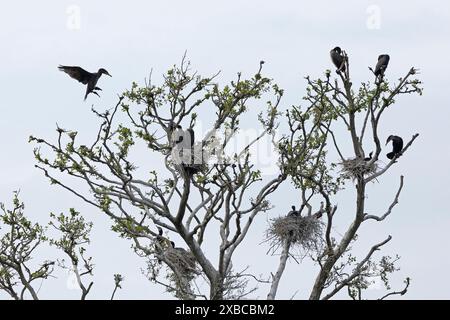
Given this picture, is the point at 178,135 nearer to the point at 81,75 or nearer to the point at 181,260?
the point at 81,75

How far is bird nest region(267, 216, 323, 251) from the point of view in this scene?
23.5 metres

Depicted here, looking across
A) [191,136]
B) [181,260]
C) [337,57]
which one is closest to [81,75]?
[191,136]

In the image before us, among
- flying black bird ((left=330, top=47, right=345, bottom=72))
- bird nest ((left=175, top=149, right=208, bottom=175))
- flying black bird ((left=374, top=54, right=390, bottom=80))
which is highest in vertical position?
flying black bird ((left=330, top=47, right=345, bottom=72))

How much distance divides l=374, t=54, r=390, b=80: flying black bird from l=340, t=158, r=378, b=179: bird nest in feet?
7.78

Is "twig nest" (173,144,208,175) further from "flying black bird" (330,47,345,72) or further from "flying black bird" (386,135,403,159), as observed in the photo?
"flying black bird" (386,135,403,159)

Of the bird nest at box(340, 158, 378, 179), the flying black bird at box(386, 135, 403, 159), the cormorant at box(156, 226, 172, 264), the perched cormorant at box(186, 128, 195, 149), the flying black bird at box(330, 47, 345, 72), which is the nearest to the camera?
the perched cormorant at box(186, 128, 195, 149)

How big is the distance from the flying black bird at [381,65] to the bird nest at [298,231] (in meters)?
4.38

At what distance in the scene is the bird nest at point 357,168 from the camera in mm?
23547

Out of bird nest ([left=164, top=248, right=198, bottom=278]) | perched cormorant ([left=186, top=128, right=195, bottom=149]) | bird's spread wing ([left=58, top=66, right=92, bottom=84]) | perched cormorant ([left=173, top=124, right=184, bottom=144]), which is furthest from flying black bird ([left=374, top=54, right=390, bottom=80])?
bird's spread wing ([left=58, top=66, right=92, bottom=84])

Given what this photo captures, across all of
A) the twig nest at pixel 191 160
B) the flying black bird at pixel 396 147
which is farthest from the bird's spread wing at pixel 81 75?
the flying black bird at pixel 396 147

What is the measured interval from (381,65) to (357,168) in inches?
119

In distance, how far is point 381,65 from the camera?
24.1 meters

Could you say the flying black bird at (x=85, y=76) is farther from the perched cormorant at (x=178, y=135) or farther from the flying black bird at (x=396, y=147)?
the flying black bird at (x=396, y=147)
